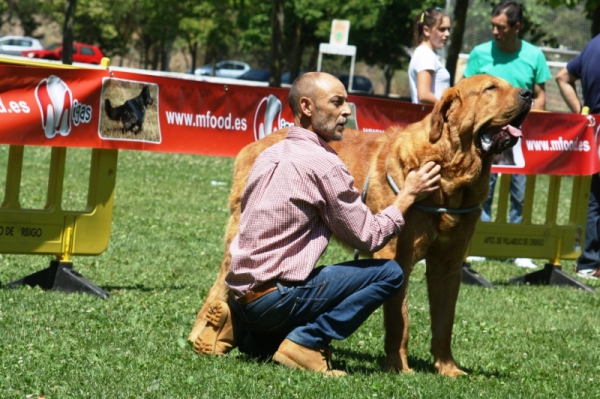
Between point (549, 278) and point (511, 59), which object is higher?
point (511, 59)

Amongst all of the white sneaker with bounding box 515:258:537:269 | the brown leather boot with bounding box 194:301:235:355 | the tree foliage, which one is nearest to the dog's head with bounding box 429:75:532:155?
the brown leather boot with bounding box 194:301:235:355

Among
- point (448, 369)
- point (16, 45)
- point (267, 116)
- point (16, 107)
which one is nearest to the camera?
point (448, 369)

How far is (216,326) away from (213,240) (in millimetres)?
5176

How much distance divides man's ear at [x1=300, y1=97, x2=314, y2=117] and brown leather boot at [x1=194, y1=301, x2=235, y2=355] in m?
1.16

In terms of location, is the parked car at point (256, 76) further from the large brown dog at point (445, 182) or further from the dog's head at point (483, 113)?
the dog's head at point (483, 113)

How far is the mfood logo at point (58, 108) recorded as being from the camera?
6.56m

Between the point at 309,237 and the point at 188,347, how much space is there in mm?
1203

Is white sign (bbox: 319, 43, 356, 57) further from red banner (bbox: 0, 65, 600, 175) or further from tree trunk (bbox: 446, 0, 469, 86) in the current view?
red banner (bbox: 0, 65, 600, 175)

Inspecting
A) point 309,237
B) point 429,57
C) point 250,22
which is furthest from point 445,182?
point 250,22

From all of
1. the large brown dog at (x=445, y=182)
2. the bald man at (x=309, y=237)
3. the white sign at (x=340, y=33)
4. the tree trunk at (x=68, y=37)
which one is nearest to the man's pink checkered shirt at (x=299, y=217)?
the bald man at (x=309, y=237)

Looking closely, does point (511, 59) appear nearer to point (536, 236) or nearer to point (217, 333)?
point (536, 236)

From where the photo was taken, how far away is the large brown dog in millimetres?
4914

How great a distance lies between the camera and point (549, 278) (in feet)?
30.0

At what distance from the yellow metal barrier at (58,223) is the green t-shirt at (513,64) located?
12.9 ft
